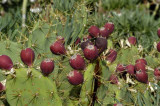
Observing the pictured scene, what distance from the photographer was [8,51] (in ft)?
6.01

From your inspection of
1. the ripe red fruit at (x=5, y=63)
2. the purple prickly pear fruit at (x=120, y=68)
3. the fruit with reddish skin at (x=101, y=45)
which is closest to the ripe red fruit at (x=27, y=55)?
the ripe red fruit at (x=5, y=63)

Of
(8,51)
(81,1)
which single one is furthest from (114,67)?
(81,1)

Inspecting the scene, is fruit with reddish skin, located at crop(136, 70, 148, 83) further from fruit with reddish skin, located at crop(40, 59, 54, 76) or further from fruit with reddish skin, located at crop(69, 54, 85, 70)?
fruit with reddish skin, located at crop(40, 59, 54, 76)

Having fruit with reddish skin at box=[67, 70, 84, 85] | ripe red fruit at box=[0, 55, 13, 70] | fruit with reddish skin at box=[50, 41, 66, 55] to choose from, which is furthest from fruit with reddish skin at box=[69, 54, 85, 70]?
ripe red fruit at box=[0, 55, 13, 70]

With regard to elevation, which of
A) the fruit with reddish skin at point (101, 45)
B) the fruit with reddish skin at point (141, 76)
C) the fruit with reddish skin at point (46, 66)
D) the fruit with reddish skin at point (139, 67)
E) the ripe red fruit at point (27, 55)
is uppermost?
the fruit with reddish skin at point (101, 45)

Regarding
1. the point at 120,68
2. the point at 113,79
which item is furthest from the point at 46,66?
the point at 120,68

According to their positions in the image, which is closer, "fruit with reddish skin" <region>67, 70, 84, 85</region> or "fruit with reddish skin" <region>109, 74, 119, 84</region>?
"fruit with reddish skin" <region>67, 70, 84, 85</region>

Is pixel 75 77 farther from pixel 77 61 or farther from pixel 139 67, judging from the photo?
pixel 139 67

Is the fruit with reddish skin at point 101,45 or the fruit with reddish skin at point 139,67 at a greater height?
the fruit with reddish skin at point 101,45

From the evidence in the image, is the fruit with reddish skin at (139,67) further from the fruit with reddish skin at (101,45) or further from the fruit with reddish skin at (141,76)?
the fruit with reddish skin at (101,45)

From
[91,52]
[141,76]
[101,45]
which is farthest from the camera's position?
[141,76]

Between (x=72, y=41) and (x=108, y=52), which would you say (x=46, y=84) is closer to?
(x=108, y=52)

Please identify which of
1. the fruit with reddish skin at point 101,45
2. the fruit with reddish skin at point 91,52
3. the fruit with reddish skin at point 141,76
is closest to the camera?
the fruit with reddish skin at point 91,52

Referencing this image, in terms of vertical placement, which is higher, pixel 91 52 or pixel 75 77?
pixel 91 52
